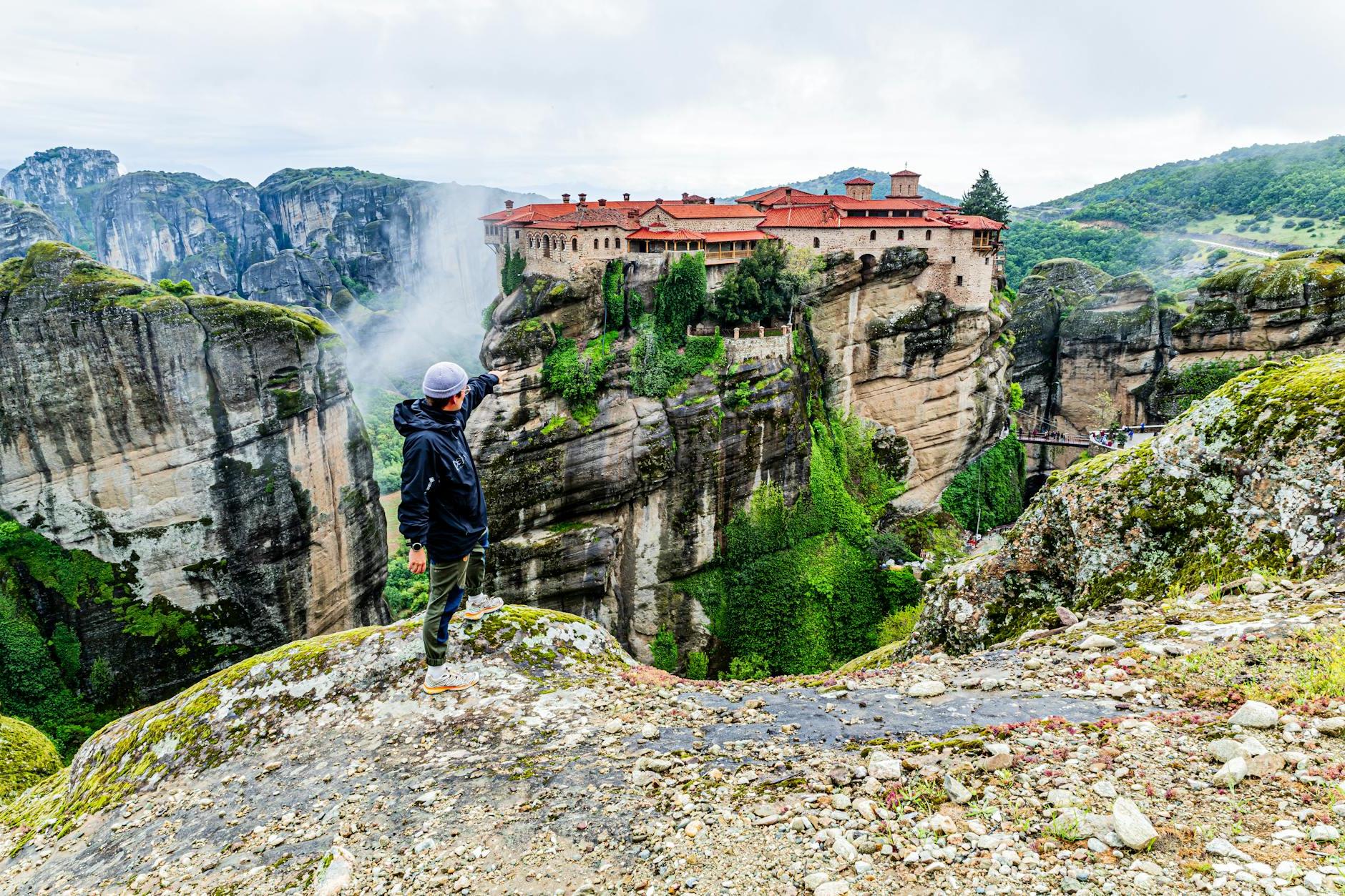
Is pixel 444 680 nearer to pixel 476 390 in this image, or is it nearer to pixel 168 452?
pixel 476 390

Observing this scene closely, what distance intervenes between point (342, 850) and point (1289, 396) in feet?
26.0

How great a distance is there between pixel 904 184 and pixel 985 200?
30.0ft

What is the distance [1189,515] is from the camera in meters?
6.27

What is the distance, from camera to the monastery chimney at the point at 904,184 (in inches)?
1473

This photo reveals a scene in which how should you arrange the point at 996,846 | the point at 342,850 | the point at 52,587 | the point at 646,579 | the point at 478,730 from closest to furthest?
the point at 996,846, the point at 342,850, the point at 478,730, the point at 52,587, the point at 646,579

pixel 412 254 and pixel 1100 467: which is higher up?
pixel 412 254

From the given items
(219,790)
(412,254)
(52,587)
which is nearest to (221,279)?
(412,254)

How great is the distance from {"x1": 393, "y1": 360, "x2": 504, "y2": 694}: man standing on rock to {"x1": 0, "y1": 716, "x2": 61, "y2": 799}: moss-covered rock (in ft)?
19.0

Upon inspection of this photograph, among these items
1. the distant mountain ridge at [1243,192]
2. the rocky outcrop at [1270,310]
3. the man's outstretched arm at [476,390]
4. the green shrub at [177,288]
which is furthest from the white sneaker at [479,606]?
the distant mountain ridge at [1243,192]

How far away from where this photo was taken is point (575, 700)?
6.08 m

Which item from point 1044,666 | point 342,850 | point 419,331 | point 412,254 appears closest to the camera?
point 342,850

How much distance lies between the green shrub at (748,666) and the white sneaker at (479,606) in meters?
24.9

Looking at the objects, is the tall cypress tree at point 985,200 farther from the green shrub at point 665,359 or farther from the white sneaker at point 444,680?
the white sneaker at point 444,680

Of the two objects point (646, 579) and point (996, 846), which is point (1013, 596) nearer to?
point (996, 846)
